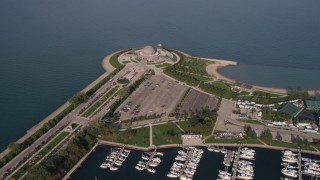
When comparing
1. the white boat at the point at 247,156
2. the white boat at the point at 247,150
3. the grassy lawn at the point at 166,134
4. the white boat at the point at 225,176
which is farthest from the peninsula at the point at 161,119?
the white boat at the point at 225,176

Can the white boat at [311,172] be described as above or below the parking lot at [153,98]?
below

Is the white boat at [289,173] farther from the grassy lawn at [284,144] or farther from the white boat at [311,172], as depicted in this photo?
the grassy lawn at [284,144]

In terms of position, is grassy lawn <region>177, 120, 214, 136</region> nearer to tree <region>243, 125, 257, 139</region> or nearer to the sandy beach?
tree <region>243, 125, 257, 139</region>

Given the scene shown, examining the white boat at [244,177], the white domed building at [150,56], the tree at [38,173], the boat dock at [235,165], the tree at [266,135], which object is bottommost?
the tree at [38,173]

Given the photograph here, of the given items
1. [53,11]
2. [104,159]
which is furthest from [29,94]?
[53,11]

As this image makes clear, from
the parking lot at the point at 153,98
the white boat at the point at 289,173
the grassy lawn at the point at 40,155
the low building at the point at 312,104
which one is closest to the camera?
the grassy lawn at the point at 40,155

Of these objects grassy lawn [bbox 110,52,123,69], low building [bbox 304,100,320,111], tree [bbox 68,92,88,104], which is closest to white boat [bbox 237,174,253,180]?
low building [bbox 304,100,320,111]

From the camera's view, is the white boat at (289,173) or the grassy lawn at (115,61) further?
the grassy lawn at (115,61)
